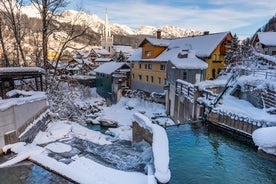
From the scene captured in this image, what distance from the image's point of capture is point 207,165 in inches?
331

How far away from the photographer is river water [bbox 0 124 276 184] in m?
6.45

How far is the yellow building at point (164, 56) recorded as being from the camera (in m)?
25.0

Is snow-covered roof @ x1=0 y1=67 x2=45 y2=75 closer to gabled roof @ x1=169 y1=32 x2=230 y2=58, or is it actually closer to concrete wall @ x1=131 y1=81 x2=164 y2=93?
concrete wall @ x1=131 y1=81 x2=164 y2=93

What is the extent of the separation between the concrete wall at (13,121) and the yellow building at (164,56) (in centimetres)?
1789

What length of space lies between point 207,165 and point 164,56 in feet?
63.9

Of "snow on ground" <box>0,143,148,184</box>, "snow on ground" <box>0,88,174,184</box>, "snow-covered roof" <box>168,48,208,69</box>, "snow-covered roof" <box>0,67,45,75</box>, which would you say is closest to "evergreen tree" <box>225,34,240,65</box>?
"snow-covered roof" <box>168,48,208,69</box>

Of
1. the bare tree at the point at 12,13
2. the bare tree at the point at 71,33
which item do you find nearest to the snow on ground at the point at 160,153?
the bare tree at the point at 71,33

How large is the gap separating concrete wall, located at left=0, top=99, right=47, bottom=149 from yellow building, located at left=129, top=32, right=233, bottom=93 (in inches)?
705

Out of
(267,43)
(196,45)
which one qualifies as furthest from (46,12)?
(267,43)

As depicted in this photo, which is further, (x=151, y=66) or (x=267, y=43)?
(x=267, y=43)

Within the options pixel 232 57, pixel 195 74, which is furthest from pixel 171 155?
pixel 232 57

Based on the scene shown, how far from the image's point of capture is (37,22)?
16438mm

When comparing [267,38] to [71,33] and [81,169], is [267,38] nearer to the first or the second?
[71,33]

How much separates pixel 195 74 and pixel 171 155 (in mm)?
13765
